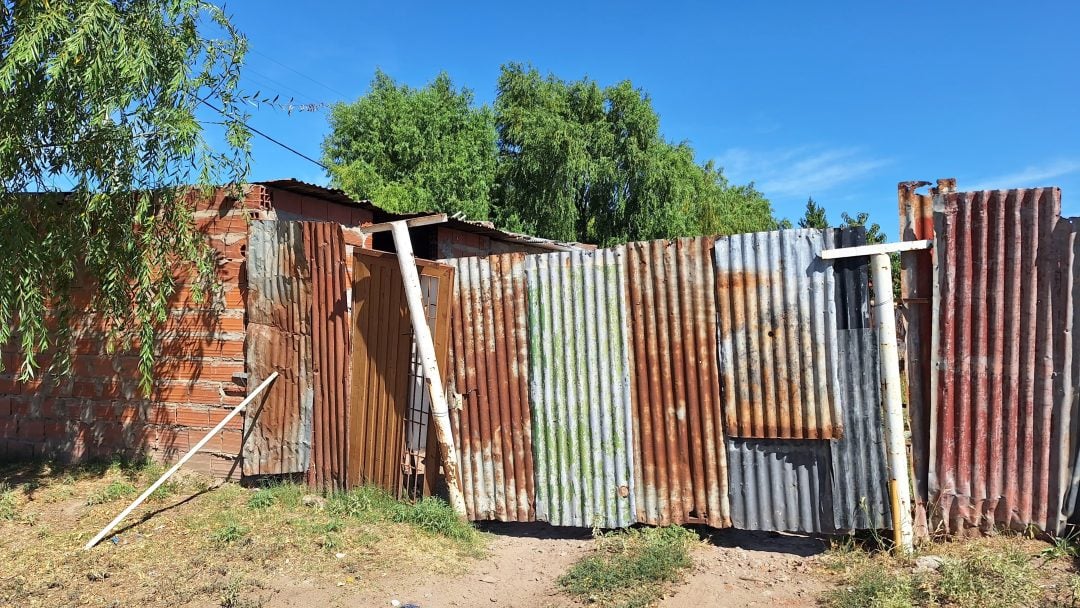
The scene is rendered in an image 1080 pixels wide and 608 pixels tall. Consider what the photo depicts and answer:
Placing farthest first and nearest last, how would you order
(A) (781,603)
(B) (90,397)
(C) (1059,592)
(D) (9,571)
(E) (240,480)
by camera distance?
(B) (90,397)
(E) (240,480)
(D) (9,571)
(A) (781,603)
(C) (1059,592)

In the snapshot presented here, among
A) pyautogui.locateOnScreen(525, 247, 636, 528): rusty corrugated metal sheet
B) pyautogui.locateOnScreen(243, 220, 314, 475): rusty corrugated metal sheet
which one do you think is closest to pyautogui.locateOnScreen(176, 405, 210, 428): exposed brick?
pyautogui.locateOnScreen(243, 220, 314, 475): rusty corrugated metal sheet

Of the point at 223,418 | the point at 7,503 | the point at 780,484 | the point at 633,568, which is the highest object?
the point at 223,418

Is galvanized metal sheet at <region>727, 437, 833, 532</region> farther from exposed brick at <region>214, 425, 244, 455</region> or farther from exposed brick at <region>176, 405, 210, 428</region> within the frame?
exposed brick at <region>176, 405, 210, 428</region>

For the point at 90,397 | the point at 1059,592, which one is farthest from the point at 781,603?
the point at 90,397

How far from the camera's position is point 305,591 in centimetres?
401

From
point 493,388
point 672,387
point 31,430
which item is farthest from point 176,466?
point 672,387

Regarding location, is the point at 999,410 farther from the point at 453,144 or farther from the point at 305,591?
the point at 453,144

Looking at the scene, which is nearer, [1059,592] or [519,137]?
[1059,592]

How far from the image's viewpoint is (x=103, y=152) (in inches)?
208

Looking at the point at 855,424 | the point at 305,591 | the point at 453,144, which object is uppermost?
the point at 453,144

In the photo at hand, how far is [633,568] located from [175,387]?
169 inches

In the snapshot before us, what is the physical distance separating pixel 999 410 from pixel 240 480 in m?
5.47

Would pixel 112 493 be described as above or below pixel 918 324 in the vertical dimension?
below

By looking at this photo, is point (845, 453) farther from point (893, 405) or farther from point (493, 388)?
point (493, 388)
